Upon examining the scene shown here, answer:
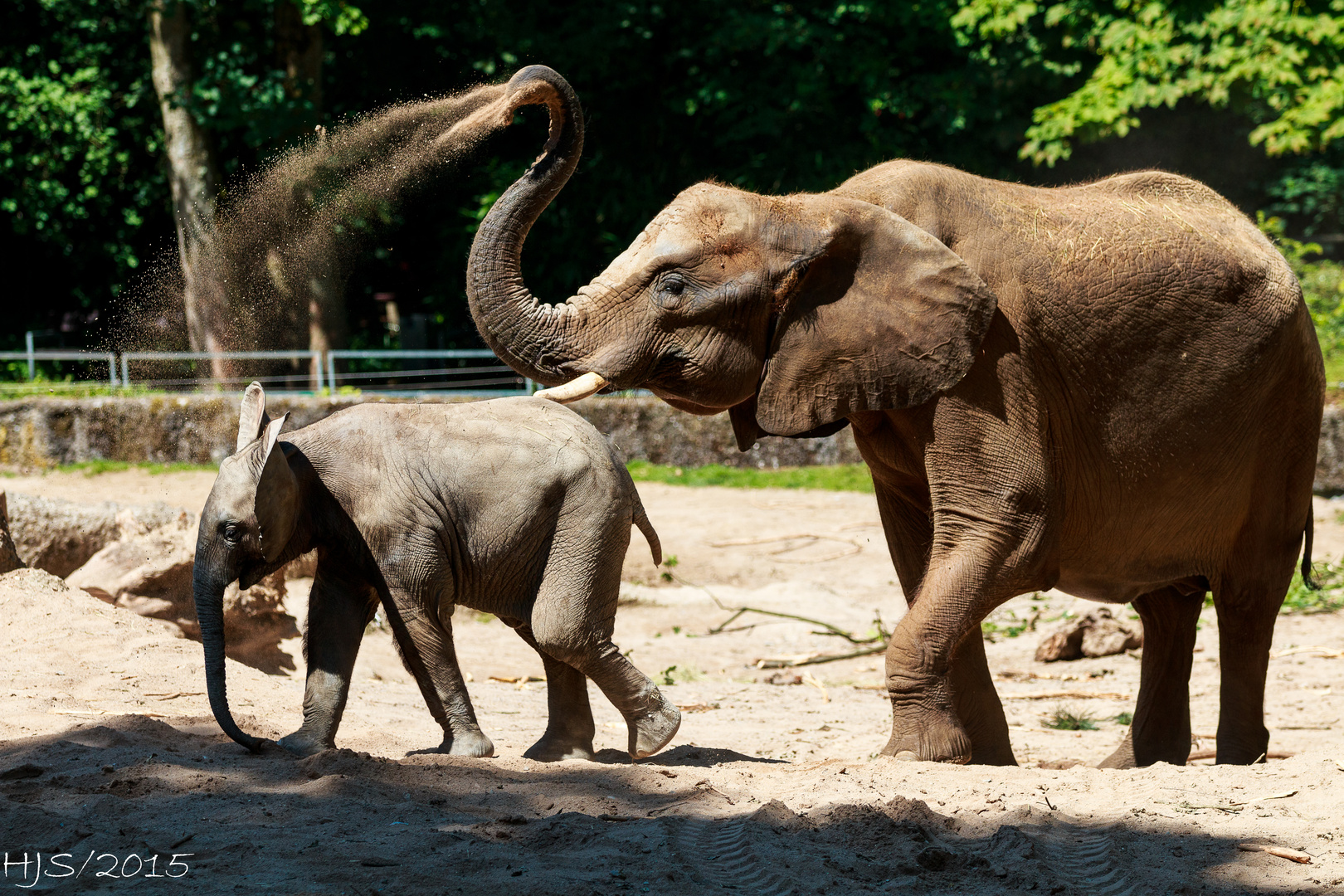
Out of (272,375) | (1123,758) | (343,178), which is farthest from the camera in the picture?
(272,375)

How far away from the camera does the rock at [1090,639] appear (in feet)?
30.1

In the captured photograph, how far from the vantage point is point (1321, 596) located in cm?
995

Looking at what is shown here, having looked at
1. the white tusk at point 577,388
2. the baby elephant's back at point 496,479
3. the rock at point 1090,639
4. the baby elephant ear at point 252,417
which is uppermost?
the white tusk at point 577,388

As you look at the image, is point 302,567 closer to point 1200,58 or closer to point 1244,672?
point 1244,672

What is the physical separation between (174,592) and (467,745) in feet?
11.0

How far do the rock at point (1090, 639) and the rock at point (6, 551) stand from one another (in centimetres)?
643

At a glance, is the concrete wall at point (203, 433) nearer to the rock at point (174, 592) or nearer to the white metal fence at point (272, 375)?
the white metal fence at point (272, 375)

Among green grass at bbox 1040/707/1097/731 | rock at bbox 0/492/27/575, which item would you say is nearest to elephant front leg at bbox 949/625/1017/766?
green grass at bbox 1040/707/1097/731

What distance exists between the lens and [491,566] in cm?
533

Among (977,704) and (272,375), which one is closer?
(977,704)

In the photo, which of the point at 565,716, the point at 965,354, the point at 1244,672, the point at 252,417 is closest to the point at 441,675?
the point at 565,716

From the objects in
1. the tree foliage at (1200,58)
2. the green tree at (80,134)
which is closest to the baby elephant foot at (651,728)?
the tree foliage at (1200,58)

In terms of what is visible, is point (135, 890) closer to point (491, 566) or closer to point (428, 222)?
point (491, 566)

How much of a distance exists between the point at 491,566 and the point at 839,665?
453cm
